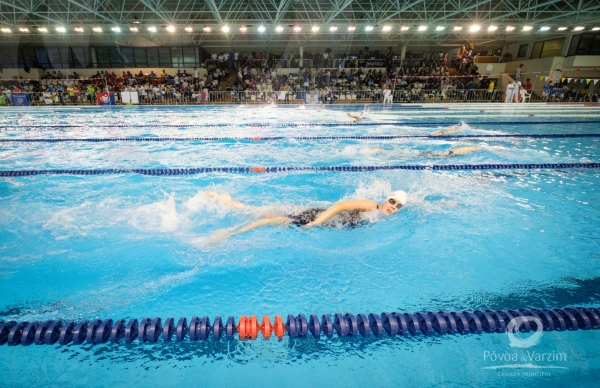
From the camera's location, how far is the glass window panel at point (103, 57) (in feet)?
77.5

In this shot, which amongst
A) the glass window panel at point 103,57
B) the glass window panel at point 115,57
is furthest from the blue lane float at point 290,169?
the glass window panel at point 103,57

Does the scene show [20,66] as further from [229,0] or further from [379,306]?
[379,306]

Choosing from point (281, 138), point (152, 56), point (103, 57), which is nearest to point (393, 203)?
point (281, 138)

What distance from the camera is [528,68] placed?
946 inches

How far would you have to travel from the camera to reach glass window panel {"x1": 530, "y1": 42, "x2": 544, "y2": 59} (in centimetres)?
2378

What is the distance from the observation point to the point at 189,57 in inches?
955

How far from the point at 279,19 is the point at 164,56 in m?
11.4

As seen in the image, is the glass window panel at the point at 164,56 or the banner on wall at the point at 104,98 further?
the glass window panel at the point at 164,56

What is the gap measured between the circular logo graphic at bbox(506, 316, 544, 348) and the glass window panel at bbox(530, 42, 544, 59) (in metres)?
29.5

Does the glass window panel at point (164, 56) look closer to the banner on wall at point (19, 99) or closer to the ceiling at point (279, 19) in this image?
the ceiling at point (279, 19)

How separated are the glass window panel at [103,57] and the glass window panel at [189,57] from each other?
5544mm

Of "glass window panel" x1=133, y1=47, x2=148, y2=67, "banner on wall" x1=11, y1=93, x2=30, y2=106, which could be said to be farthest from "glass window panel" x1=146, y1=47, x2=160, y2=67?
"banner on wall" x1=11, y1=93, x2=30, y2=106

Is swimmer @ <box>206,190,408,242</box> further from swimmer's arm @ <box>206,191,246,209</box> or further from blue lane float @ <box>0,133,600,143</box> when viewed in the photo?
blue lane float @ <box>0,133,600,143</box>

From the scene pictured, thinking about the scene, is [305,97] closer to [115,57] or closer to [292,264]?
[115,57]
